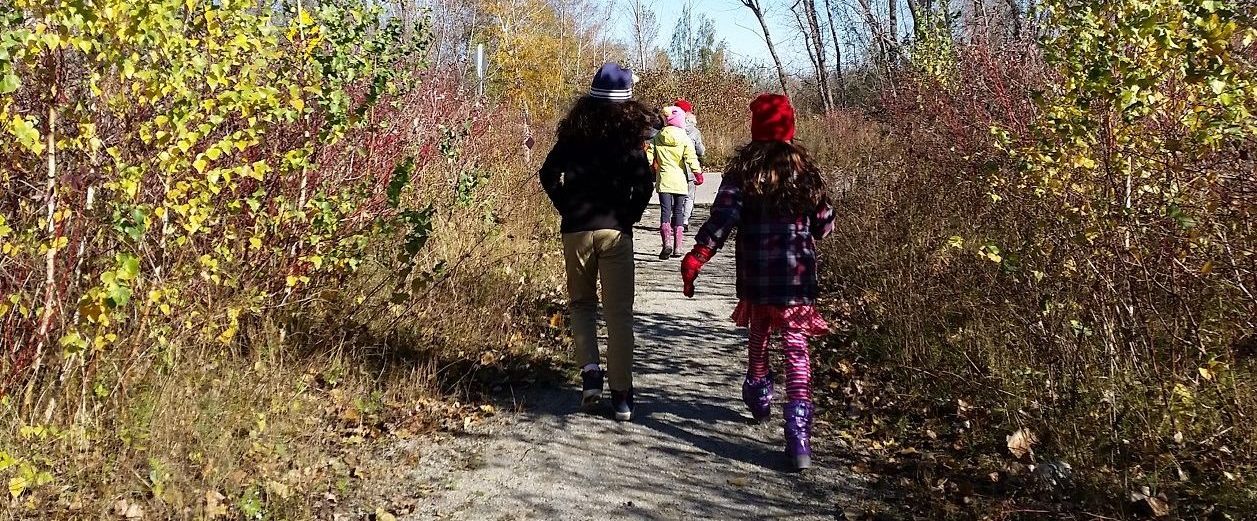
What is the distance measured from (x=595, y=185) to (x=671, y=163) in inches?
215

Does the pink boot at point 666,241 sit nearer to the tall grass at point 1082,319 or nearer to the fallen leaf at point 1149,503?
the tall grass at point 1082,319

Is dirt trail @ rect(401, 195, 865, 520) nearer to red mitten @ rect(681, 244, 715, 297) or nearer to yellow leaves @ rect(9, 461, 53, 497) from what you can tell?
red mitten @ rect(681, 244, 715, 297)

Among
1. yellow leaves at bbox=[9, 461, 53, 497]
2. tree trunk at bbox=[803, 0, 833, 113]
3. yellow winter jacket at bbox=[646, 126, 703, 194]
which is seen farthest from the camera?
tree trunk at bbox=[803, 0, 833, 113]

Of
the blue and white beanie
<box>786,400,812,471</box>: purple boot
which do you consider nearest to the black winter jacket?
the blue and white beanie

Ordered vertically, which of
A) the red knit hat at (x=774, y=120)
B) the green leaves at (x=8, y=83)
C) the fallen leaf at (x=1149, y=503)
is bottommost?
the fallen leaf at (x=1149, y=503)

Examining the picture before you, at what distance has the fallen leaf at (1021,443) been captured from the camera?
4199 millimetres

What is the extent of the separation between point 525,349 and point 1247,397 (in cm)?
380

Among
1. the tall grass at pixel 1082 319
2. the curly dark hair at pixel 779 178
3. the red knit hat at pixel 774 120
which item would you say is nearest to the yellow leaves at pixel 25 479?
the curly dark hair at pixel 779 178

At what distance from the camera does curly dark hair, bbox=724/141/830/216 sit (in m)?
4.35

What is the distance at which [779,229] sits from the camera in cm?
445

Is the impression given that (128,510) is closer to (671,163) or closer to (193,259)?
(193,259)

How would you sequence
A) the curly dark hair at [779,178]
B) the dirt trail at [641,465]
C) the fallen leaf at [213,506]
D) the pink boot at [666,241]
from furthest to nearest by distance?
the pink boot at [666,241] < the curly dark hair at [779,178] < the dirt trail at [641,465] < the fallen leaf at [213,506]

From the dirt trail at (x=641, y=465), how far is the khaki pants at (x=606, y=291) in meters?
0.32

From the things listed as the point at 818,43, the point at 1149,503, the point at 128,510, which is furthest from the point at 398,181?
the point at 818,43
